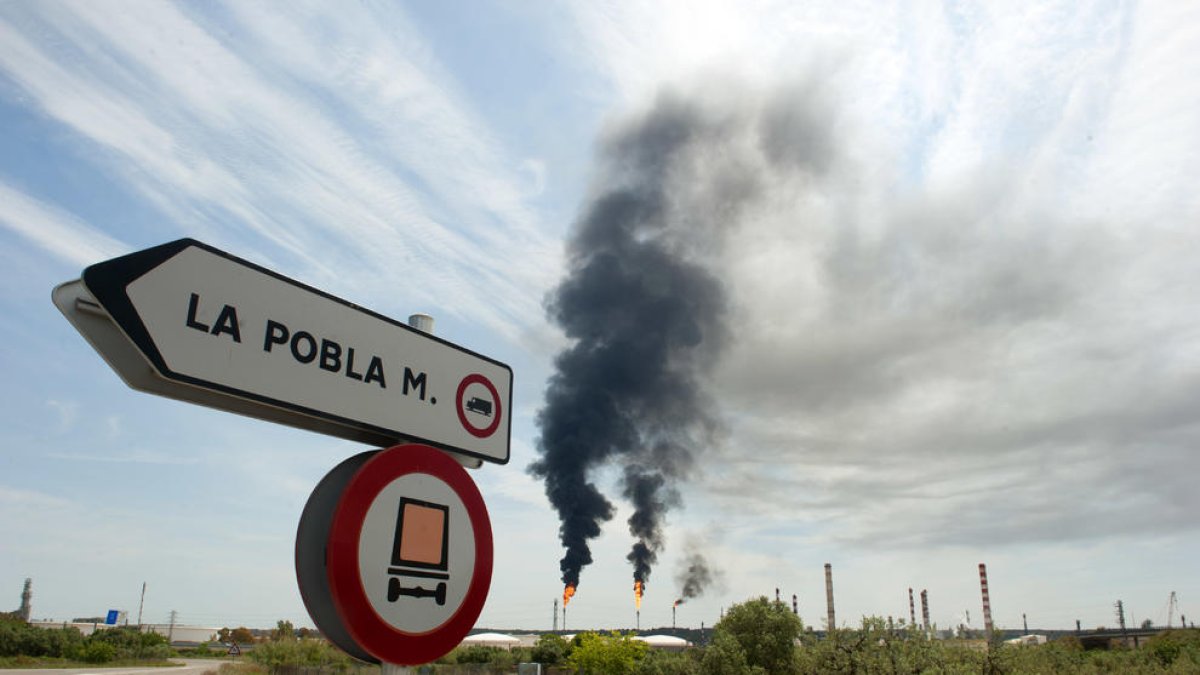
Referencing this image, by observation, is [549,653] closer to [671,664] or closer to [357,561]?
[671,664]

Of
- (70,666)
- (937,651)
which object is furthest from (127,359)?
(70,666)

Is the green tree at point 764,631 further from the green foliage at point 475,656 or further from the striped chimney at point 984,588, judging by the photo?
the striped chimney at point 984,588

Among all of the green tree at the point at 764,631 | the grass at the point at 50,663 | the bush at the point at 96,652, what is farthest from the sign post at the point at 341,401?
the bush at the point at 96,652

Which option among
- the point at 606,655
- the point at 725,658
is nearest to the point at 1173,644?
the point at 606,655

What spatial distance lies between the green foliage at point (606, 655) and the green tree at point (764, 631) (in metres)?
13.2

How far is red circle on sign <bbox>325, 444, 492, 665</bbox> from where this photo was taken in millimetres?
1917

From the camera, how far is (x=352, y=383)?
2.26m

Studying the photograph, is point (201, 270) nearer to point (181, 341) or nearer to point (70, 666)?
point (181, 341)

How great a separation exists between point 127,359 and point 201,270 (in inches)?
11.3

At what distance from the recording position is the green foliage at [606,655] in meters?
30.1

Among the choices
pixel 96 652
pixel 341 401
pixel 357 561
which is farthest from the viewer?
pixel 96 652

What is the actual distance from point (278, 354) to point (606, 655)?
104 ft

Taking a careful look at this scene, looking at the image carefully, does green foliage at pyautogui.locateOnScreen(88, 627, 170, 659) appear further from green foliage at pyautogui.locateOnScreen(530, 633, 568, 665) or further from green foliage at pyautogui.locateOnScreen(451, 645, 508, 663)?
green foliage at pyautogui.locateOnScreen(530, 633, 568, 665)

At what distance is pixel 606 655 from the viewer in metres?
30.8
